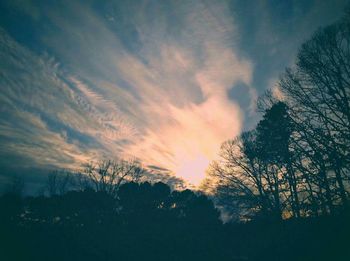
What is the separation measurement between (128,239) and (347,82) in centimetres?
2611

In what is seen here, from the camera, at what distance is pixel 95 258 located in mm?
20359

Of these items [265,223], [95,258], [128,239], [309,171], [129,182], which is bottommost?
[95,258]

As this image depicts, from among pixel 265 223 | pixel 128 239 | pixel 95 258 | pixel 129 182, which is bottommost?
pixel 95 258

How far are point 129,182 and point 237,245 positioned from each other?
1902 centimetres

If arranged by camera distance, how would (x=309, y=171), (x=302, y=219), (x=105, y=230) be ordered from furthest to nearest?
(x=105, y=230)
(x=302, y=219)
(x=309, y=171)

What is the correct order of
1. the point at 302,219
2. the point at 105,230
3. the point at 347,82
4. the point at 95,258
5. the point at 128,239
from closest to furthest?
the point at 347,82
the point at 302,219
the point at 95,258
the point at 128,239
the point at 105,230

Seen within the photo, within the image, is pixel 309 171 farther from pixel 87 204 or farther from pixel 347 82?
pixel 87 204

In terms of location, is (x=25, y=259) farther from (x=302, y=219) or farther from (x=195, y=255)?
(x=302, y=219)

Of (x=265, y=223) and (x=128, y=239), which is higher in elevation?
(x=265, y=223)

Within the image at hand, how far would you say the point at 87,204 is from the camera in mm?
28297

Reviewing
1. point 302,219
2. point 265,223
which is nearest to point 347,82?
point 302,219

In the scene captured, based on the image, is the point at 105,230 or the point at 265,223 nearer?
the point at 265,223

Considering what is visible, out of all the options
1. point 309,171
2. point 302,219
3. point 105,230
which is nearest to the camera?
point 309,171

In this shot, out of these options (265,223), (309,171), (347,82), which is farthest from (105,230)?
(347,82)
